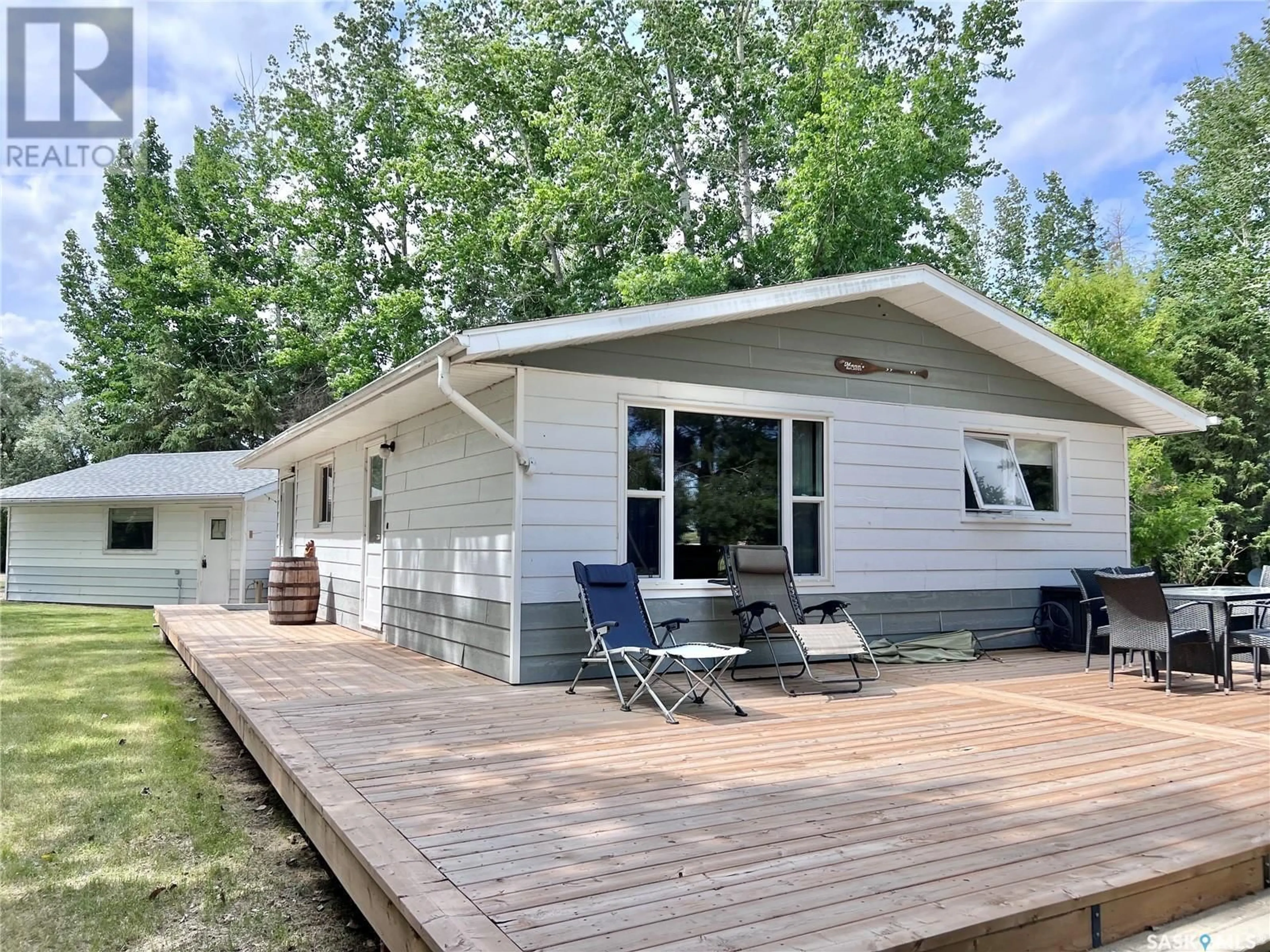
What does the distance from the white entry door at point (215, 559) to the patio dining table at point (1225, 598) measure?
48.2 feet

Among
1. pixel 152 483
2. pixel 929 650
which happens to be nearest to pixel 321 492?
pixel 152 483

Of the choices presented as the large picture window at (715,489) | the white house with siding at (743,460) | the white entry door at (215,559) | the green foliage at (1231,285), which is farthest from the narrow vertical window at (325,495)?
the green foliage at (1231,285)

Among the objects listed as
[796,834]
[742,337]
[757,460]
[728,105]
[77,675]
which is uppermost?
[728,105]

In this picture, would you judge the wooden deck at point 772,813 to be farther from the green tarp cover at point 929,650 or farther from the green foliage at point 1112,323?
the green foliage at point 1112,323

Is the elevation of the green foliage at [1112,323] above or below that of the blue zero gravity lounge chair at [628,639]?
above

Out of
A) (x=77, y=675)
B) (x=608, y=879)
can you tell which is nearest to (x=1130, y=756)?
(x=608, y=879)

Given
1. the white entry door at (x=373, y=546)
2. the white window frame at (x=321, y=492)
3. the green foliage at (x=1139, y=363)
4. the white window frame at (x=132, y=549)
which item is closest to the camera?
the white entry door at (x=373, y=546)

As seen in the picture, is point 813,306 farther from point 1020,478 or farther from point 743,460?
point 1020,478

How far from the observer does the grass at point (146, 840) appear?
2854mm

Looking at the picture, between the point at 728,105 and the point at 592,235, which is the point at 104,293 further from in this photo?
the point at 728,105

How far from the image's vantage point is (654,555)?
6.27 m

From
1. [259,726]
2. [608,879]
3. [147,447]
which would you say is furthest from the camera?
[147,447]

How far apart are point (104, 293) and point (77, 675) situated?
2261cm

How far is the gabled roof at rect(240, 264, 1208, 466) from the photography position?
5.50 meters
